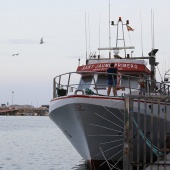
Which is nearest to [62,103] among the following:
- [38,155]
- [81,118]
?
[81,118]

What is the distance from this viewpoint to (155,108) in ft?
69.6

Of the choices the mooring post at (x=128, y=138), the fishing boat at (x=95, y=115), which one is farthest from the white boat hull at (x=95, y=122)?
the mooring post at (x=128, y=138)

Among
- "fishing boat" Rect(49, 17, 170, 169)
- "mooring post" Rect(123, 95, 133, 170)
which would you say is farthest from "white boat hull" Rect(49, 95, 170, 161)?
"mooring post" Rect(123, 95, 133, 170)

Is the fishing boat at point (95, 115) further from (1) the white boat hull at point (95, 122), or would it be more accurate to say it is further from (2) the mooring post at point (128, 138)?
(2) the mooring post at point (128, 138)

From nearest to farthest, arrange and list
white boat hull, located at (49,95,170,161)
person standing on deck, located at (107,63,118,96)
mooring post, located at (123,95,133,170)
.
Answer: mooring post, located at (123,95,133,170) → white boat hull, located at (49,95,170,161) → person standing on deck, located at (107,63,118,96)

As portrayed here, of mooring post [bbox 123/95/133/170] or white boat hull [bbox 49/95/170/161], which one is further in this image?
white boat hull [bbox 49/95/170/161]

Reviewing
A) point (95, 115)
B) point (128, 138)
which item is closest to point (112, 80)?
point (95, 115)

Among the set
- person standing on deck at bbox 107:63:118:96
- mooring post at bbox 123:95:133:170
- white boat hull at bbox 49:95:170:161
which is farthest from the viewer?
person standing on deck at bbox 107:63:118:96

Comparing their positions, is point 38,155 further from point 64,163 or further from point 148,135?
point 148,135

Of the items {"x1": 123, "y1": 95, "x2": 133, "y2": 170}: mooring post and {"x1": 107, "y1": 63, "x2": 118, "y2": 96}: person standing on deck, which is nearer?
{"x1": 123, "y1": 95, "x2": 133, "y2": 170}: mooring post

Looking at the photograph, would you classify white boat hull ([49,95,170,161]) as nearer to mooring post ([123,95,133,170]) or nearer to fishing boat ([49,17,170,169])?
fishing boat ([49,17,170,169])

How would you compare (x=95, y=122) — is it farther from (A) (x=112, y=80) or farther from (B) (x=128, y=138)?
(B) (x=128, y=138)

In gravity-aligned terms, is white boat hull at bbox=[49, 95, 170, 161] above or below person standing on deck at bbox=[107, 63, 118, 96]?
below

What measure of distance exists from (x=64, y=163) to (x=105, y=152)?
10994 millimetres
